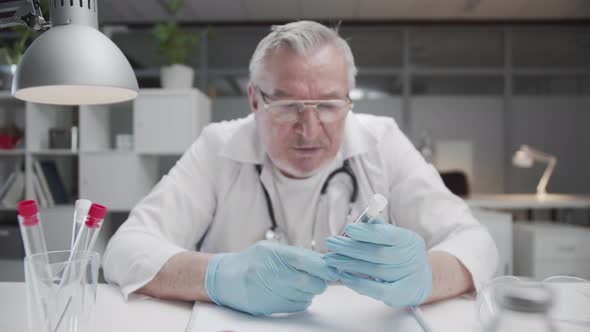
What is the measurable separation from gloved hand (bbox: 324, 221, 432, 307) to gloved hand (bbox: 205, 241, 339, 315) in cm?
4

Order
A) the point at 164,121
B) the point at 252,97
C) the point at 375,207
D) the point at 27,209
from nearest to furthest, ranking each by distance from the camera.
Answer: the point at 27,209 → the point at 375,207 → the point at 252,97 → the point at 164,121

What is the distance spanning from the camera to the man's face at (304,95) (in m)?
1.01

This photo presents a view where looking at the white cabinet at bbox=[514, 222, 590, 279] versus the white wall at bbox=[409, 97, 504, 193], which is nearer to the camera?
the white cabinet at bbox=[514, 222, 590, 279]

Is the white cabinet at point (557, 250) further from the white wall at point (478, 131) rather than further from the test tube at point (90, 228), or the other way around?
the test tube at point (90, 228)

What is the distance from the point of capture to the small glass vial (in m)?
0.35

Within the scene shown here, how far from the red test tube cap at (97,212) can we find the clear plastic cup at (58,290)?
0.18 feet

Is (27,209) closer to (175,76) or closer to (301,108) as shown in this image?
(301,108)

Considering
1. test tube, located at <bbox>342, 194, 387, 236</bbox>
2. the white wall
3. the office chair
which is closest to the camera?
test tube, located at <bbox>342, 194, 387, 236</bbox>

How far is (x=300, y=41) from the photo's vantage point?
102 cm

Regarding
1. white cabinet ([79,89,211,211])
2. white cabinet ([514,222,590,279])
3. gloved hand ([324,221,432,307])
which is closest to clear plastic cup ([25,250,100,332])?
gloved hand ([324,221,432,307])

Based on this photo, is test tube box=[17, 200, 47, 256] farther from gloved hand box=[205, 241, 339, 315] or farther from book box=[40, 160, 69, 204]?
book box=[40, 160, 69, 204]

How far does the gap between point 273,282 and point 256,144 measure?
61cm

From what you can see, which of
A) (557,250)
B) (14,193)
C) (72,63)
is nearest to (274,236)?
(72,63)

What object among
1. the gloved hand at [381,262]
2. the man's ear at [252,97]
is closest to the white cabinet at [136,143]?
the man's ear at [252,97]
